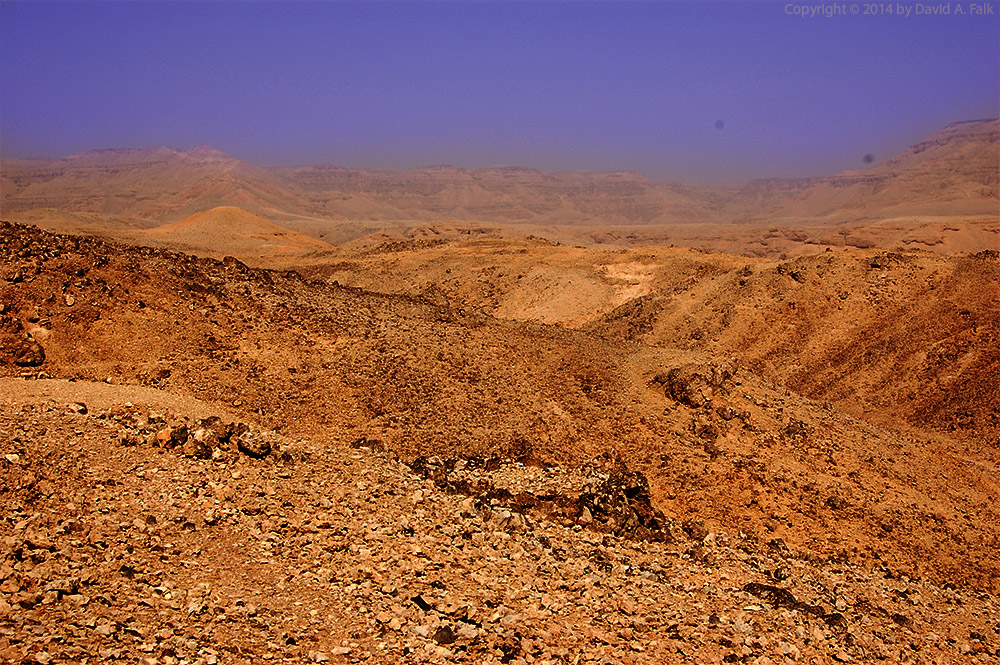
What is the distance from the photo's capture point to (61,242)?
11273mm

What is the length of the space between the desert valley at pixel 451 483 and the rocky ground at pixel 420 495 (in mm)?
29

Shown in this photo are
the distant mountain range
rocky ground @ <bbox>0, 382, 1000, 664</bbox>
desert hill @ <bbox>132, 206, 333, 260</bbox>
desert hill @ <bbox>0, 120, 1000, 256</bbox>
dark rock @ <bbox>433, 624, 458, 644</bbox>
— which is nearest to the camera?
rocky ground @ <bbox>0, 382, 1000, 664</bbox>

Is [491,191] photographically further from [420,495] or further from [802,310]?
[420,495]

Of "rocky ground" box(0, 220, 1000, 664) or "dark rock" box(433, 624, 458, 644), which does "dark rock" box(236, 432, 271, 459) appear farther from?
"dark rock" box(433, 624, 458, 644)

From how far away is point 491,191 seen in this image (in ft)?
427

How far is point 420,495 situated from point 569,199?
399 feet

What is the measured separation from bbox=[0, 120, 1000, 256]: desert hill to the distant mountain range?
0.36 metres

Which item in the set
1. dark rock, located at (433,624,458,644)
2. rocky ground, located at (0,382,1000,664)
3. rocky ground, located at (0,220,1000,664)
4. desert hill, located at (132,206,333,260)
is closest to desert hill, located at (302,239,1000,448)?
rocky ground, located at (0,220,1000,664)

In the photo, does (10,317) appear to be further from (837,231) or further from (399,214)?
(399,214)

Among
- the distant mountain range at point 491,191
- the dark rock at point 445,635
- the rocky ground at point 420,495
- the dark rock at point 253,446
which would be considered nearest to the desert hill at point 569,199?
the distant mountain range at point 491,191

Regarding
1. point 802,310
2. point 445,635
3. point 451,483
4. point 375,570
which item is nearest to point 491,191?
point 802,310

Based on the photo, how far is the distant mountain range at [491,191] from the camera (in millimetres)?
83062

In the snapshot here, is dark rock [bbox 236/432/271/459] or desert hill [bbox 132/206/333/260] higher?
desert hill [bbox 132/206/333/260]

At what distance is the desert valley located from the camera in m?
5.21
